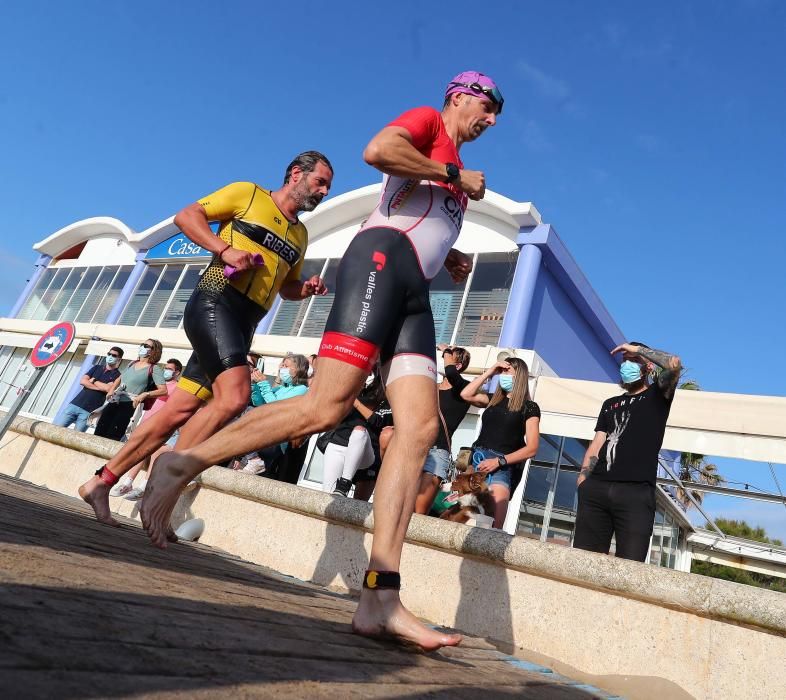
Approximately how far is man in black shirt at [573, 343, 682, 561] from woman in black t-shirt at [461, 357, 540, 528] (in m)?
0.96

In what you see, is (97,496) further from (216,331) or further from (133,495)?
(133,495)

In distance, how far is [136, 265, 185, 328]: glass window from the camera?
21.4m

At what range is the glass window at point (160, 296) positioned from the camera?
70.1 ft

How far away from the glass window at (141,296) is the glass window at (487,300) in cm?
1279

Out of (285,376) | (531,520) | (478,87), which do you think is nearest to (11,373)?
(531,520)

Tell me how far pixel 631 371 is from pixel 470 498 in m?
1.61

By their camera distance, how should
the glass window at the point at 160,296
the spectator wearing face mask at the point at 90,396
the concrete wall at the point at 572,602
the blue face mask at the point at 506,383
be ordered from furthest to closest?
the glass window at the point at 160,296, the spectator wearing face mask at the point at 90,396, the blue face mask at the point at 506,383, the concrete wall at the point at 572,602

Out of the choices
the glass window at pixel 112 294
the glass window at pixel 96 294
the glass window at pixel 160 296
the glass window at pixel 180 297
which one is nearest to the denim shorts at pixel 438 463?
the glass window at pixel 180 297

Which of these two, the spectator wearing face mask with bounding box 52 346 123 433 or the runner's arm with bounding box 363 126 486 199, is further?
the spectator wearing face mask with bounding box 52 346 123 433

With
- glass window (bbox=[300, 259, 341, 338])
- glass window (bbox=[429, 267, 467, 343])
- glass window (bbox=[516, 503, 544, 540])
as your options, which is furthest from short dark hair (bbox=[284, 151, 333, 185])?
glass window (bbox=[300, 259, 341, 338])

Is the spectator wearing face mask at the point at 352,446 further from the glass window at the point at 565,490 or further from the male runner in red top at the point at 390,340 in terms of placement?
the glass window at the point at 565,490

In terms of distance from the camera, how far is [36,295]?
27.0m

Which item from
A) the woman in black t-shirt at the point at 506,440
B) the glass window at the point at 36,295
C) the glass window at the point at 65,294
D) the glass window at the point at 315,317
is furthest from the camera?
the glass window at the point at 36,295

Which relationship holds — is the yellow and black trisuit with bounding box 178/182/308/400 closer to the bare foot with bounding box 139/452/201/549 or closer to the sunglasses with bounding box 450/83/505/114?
the bare foot with bounding box 139/452/201/549
